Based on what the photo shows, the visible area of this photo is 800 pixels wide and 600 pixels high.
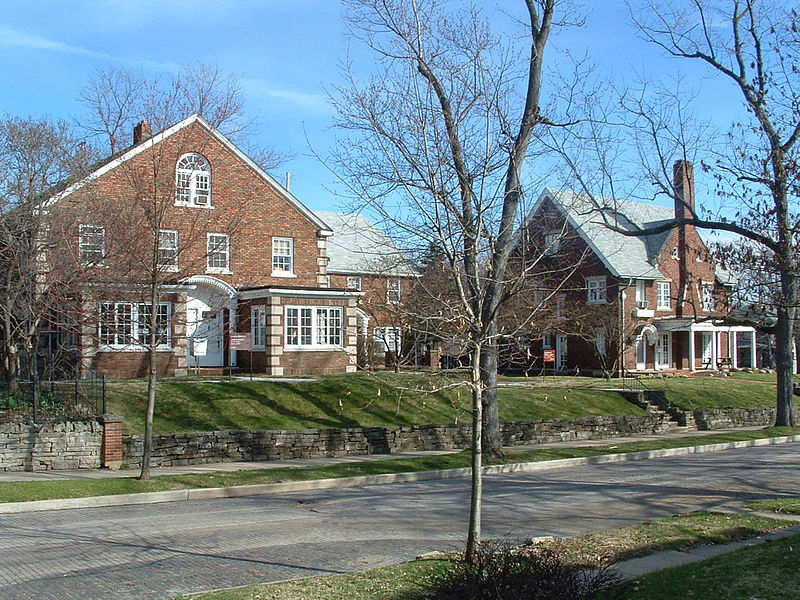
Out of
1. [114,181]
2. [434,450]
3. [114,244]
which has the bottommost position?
→ [434,450]

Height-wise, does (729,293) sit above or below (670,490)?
above

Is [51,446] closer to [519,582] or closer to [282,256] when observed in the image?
[519,582]

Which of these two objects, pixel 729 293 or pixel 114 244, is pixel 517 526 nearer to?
pixel 729 293

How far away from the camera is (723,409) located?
100 ft

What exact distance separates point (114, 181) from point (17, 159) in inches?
118

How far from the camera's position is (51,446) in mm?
17078

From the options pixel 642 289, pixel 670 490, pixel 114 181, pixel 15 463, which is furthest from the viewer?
pixel 642 289

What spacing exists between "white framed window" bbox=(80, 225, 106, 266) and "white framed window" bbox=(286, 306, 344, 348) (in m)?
10.9

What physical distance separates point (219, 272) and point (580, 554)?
78.7ft

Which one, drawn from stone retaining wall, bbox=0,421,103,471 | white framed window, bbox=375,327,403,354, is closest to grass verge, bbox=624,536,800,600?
white framed window, bbox=375,327,403,354

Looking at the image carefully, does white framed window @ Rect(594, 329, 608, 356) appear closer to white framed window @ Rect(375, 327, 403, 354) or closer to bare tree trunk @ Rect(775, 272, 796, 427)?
white framed window @ Rect(375, 327, 403, 354)

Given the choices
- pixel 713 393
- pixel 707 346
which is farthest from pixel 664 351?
pixel 713 393

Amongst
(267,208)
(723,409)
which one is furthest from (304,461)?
(723,409)

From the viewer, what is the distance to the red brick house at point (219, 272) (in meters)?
18.3
